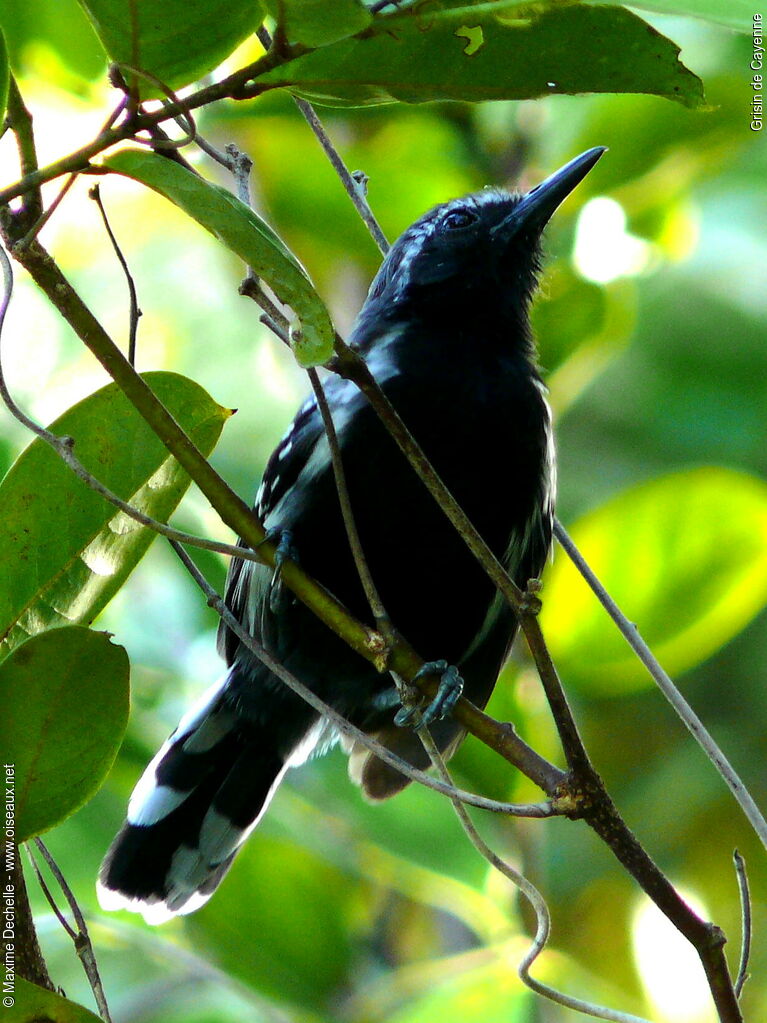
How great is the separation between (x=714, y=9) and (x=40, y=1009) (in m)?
1.13

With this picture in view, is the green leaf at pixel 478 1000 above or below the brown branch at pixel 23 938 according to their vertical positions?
above

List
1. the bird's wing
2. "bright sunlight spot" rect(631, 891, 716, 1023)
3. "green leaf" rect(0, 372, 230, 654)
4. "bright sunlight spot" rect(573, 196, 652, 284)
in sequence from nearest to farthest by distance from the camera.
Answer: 1. "green leaf" rect(0, 372, 230, 654)
2. the bird's wing
3. "bright sunlight spot" rect(573, 196, 652, 284)
4. "bright sunlight spot" rect(631, 891, 716, 1023)

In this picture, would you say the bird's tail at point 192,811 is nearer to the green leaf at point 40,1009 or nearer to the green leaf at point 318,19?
the green leaf at point 40,1009

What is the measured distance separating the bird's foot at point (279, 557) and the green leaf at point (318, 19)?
60cm

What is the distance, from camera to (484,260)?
2883 millimetres

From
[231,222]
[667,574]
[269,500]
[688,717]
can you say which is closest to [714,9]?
[231,222]

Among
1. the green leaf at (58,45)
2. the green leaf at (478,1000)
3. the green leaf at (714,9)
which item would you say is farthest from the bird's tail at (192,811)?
the green leaf at (714,9)

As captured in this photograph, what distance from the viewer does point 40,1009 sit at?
1.27 m

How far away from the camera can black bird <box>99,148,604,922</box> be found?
2.43 meters

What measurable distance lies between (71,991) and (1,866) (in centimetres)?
246

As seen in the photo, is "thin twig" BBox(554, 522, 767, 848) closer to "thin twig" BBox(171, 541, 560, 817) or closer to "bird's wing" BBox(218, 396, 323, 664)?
"thin twig" BBox(171, 541, 560, 817)

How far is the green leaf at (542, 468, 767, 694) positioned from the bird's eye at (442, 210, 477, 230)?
0.78 metres

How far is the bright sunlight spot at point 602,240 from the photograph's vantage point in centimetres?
319

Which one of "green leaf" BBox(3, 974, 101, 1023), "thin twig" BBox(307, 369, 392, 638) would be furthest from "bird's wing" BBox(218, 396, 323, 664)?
"green leaf" BBox(3, 974, 101, 1023)
